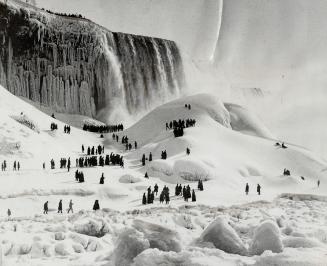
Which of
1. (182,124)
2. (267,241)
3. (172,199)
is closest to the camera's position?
(267,241)

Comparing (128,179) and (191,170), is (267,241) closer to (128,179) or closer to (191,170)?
(128,179)

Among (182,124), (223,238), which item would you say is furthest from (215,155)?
(223,238)

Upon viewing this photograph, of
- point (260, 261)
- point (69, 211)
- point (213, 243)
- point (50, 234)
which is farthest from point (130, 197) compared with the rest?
point (260, 261)

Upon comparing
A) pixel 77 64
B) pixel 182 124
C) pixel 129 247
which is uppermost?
pixel 77 64

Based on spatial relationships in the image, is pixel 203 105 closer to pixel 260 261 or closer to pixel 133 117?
pixel 133 117

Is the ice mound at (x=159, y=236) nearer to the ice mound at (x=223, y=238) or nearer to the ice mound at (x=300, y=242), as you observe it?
the ice mound at (x=223, y=238)
